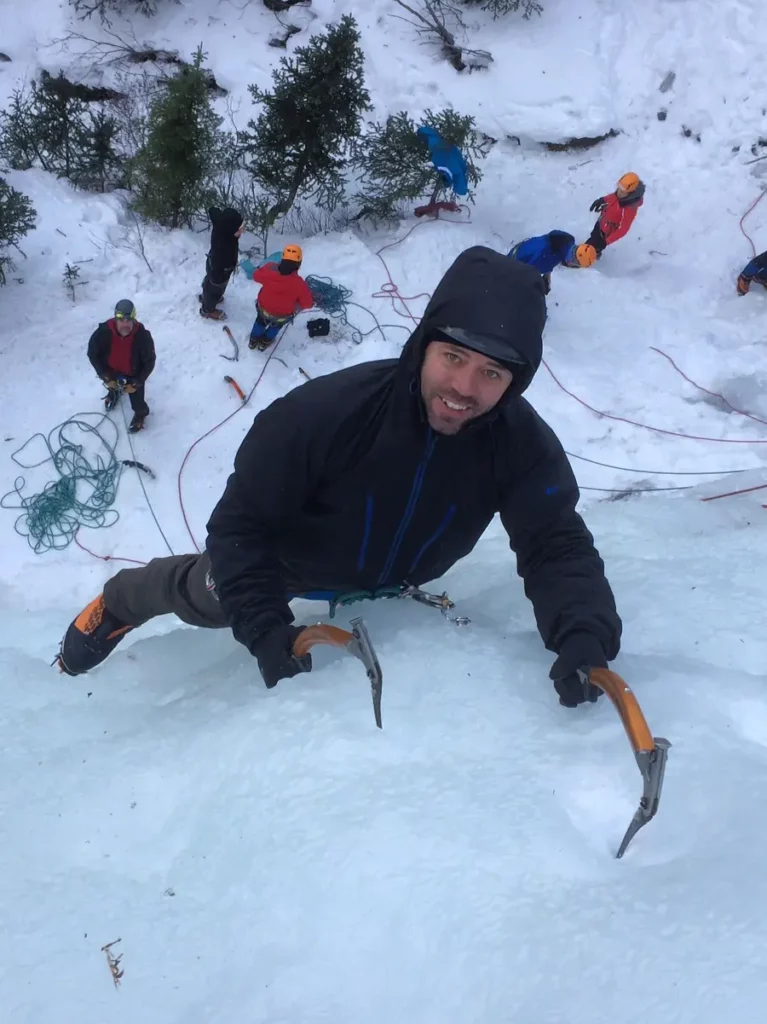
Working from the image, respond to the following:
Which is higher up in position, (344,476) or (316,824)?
(344,476)

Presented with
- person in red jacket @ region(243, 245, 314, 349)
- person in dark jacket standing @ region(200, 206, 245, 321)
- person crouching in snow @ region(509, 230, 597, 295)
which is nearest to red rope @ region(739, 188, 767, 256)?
person crouching in snow @ region(509, 230, 597, 295)

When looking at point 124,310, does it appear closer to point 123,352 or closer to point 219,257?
point 123,352

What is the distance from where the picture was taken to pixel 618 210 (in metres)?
5.60

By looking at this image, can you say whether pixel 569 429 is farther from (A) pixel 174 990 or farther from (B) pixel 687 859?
(A) pixel 174 990

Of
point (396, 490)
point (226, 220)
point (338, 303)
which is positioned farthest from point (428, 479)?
point (338, 303)

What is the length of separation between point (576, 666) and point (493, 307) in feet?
2.77

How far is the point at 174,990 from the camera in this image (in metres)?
1.39

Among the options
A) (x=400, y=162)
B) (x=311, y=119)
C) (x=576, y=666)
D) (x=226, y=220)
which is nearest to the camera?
(x=576, y=666)

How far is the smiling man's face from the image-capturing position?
1481 mm

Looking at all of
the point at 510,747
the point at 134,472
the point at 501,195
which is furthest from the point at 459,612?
the point at 501,195

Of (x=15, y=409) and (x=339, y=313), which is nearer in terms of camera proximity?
(x=15, y=409)

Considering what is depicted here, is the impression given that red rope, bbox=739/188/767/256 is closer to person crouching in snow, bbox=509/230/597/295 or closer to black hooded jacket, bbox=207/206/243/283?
person crouching in snow, bbox=509/230/597/295

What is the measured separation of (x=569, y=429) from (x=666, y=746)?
356cm

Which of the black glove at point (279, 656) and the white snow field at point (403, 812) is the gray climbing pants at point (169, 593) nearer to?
the white snow field at point (403, 812)
